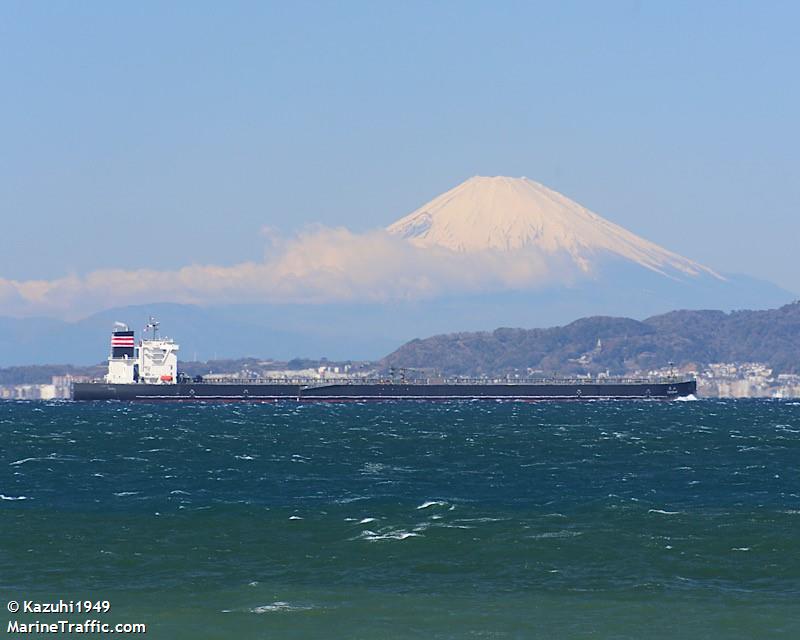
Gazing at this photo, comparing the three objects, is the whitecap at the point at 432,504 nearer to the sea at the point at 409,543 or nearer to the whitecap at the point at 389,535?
the sea at the point at 409,543

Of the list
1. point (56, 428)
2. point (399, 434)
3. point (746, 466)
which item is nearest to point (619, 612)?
point (746, 466)

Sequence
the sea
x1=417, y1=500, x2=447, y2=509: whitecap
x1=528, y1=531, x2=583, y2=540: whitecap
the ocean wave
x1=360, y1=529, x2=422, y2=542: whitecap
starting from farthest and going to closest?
x1=417, y1=500, x2=447, y2=509: whitecap
x1=528, y1=531, x2=583, y2=540: whitecap
x1=360, y1=529, x2=422, y2=542: whitecap
the ocean wave
the sea

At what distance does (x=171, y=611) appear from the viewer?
45062 mm

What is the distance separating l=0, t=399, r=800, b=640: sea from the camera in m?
44.4

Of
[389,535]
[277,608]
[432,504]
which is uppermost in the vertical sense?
[432,504]

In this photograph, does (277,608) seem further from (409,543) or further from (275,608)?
(409,543)

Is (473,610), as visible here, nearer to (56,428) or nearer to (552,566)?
(552,566)

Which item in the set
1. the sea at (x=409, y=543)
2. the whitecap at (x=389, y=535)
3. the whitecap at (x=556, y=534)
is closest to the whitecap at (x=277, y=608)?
the sea at (x=409, y=543)

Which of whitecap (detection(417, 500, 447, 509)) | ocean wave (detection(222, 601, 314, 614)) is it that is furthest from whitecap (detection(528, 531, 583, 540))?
ocean wave (detection(222, 601, 314, 614))

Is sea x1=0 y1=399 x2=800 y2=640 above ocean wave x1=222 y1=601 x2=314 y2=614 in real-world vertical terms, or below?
above

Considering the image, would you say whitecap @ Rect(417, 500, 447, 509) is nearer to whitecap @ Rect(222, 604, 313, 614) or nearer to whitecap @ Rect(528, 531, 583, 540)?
whitecap @ Rect(528, 531, 583, 540)

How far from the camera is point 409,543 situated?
57.5m

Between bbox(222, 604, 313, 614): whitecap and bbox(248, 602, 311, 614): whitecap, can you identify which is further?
bbox(248, 602, 311, 614): whitecap

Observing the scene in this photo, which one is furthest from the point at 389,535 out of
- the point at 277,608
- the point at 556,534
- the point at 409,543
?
the point at 277,608
